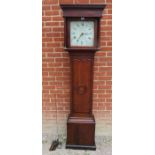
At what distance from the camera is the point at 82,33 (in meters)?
2.59

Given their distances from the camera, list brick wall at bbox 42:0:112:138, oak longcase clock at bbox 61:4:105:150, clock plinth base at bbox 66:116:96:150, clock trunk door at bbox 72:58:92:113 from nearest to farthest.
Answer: oak longcase clock at bbox 61:4:105:150 < clock trunk door at bbox 72:58:92:113 < clock plinth base at bbox 66:116:96:150 < brick wall at bbox 42:0:112:138

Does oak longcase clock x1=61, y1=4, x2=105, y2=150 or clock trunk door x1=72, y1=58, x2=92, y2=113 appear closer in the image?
oak longcase clock x1=61, y1=4, x2=105, y2=150

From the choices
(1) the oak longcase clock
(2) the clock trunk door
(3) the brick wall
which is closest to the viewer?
(1) the oak longcase clock

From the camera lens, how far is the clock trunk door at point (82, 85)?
107 inches

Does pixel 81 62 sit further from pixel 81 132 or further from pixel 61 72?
pixel 81 132

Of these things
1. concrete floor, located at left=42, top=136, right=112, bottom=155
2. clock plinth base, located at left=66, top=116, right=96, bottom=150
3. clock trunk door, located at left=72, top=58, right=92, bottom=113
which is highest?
clock trunk door, located at left=72, top=58, right=92, bottom=113

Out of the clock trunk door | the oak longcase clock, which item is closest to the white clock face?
the oak longcase clock

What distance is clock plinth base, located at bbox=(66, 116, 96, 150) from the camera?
2838 millimetres

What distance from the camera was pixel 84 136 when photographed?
287cm

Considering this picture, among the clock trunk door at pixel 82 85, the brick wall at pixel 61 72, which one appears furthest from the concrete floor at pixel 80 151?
the clock trunk door at pixel 82 85

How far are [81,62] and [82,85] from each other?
28 centimetres

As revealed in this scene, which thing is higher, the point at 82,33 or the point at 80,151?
the point at 82,33

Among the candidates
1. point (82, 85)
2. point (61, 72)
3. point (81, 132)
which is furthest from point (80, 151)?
point (61, 72)

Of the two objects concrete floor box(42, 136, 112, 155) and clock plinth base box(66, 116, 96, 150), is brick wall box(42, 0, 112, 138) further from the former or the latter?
clock plinth base box(66, 116, 96, 150)
